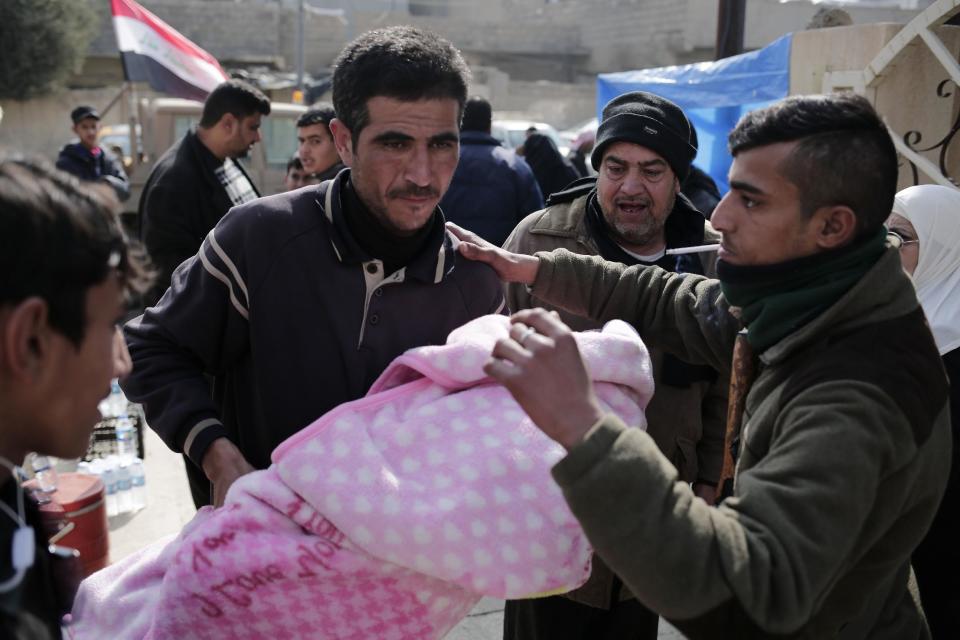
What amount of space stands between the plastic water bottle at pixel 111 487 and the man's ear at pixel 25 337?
3815mm

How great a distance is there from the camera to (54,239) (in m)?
1.08

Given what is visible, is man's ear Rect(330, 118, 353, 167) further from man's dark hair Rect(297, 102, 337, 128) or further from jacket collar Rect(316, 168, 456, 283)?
man's dark hair Rect(297, 102, 337, 128)

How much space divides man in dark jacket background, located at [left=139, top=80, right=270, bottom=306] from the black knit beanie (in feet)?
7.93

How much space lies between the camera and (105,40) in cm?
3019

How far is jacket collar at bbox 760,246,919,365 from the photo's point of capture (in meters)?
1.47

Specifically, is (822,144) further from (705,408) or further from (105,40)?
(105,40)

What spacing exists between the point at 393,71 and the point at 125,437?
156 inches

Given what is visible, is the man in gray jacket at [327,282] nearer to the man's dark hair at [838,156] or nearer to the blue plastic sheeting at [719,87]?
the man's dark hair at [838,156]

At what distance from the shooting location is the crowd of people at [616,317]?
46.4 inches

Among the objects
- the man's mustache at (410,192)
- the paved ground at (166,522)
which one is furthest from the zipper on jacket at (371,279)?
the paved ground at (166,522)

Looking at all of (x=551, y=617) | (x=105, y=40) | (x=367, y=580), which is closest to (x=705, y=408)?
(x=551, y=617)

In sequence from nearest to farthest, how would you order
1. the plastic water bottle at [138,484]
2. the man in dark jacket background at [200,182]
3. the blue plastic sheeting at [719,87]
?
the man in dark jacket background at [200,182] → the plastic water bottle at [138,484] → the blue plastic sheeting at [719,87]

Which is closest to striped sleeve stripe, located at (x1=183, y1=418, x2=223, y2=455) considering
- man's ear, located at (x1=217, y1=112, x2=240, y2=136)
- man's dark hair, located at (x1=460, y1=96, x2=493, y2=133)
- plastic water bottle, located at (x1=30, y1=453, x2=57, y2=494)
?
plastic water bottle, located at (x1=30, y1=453, x2=57, y2=494)

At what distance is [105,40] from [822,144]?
33197mm
